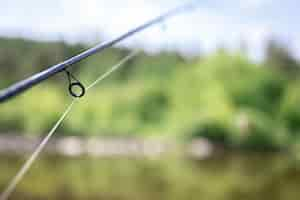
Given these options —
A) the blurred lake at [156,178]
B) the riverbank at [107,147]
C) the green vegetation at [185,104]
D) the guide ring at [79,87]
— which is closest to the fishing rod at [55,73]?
the guide ring at [79,87]

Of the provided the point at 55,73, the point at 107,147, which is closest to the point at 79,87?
the point at 55,73

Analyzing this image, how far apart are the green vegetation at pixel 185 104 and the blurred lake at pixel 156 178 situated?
168 centimetres

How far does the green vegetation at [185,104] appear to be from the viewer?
11.0 meters

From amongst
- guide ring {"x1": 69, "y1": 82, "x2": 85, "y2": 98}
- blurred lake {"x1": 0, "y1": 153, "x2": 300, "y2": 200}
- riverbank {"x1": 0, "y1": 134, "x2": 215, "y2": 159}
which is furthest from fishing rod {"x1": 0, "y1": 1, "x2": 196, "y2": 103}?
riverbank {"x1": 0, "y1": 134, "x2": 215, "y2": 159}

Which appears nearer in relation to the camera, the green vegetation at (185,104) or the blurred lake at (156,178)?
the blurred lake at (156,178)

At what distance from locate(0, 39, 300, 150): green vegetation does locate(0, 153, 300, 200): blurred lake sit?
1677mm

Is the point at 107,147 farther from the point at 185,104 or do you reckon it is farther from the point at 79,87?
the point at 79,87

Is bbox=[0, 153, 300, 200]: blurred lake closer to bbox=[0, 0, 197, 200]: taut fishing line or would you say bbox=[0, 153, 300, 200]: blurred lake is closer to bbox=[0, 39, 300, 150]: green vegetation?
bbox=[0, 39, 300, 150]: green vegetation

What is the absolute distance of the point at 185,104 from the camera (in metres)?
12.5

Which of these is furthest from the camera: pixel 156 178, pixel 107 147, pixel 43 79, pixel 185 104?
pixel 185 104

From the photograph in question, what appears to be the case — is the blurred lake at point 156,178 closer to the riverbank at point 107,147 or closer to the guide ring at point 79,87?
the riverbank at point 107,147

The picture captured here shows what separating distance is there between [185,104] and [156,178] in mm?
5804

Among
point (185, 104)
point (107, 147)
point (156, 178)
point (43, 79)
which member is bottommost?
point (43, 79)

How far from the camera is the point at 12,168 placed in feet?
25.5
